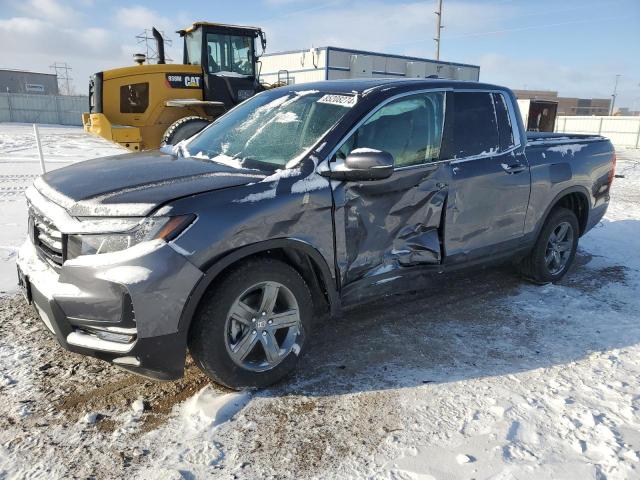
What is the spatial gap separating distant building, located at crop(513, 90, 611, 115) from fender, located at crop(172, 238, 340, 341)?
80.7m

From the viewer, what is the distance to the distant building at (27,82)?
55.2 meters

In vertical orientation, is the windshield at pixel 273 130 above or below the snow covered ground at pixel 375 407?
above

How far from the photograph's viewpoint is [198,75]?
11.1 metres

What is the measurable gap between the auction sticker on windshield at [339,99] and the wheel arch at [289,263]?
107 centimetres

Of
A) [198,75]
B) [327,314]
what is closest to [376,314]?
[327,314]

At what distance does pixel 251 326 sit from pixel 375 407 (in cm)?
85

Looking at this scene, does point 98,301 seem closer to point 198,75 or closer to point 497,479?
point 497,479

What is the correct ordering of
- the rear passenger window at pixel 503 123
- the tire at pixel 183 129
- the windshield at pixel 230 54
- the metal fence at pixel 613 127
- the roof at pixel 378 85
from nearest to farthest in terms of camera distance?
1. the roof at pixel 378 85
2. the rear passenger window at pixel 503 123
3. the tire at pixel 183 129
4. the windshield at pixel 230 54
5. the metal fence at pixel 613 127

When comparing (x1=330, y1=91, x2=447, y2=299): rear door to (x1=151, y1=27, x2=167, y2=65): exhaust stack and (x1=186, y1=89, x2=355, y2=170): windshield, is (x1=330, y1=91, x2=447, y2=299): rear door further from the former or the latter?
(x1=151, y1=27, x2=167, y2=65): exhaust stack

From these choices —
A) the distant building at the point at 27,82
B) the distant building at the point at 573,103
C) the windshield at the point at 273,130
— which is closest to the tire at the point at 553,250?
the windshield at the point at 273,130

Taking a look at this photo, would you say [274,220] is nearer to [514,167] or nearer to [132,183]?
[132,183]

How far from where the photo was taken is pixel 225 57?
Result: 11.3m

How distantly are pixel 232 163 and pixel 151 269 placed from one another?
3.50 ft

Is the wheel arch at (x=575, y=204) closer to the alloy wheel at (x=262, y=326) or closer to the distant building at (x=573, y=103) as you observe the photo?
the alloy wheel at (x=262, y=326)
